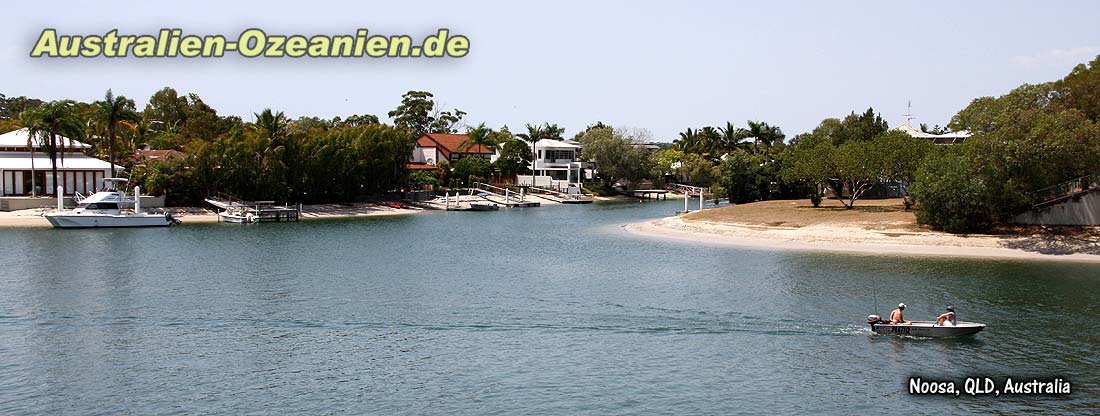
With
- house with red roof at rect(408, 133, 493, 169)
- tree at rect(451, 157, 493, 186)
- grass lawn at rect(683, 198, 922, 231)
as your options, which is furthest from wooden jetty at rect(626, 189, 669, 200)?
grass lawn at rect(683, 198, 922, 231)

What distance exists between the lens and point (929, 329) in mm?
36438

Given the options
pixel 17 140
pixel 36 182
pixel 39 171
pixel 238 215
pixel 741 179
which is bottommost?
pixel 238 215

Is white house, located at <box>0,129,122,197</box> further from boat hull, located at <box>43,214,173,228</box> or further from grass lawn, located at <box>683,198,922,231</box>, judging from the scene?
grass lawn, located at <box>683,198,922,231</box>

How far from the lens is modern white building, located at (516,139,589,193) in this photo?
15912cm

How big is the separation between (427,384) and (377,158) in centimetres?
9721

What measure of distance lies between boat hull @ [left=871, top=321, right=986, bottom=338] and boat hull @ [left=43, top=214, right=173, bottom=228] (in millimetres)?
74992

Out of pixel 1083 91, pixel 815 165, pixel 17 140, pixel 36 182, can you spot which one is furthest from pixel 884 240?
pixel 17 140

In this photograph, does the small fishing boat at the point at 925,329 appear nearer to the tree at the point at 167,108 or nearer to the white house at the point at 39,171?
the white house at the point at 39,171

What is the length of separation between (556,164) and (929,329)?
125878mm

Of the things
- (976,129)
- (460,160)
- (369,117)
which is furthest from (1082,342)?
(369,117)

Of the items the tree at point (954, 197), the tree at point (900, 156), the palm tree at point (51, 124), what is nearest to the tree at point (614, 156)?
the tree at point (900, 156)

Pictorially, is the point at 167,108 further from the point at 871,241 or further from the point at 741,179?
the point at 871,241

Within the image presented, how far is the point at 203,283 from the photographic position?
50.8m

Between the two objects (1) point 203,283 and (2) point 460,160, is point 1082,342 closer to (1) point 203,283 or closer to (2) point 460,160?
(1) point 203,283
